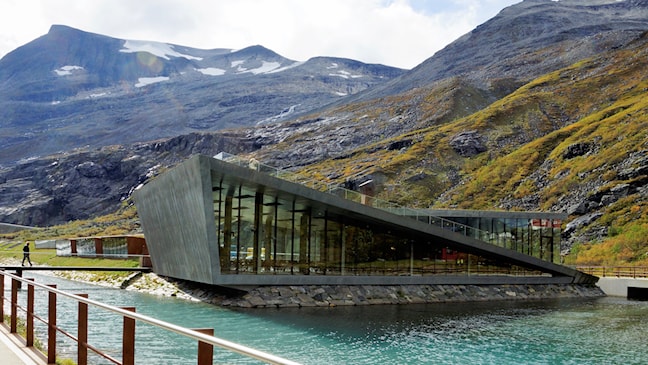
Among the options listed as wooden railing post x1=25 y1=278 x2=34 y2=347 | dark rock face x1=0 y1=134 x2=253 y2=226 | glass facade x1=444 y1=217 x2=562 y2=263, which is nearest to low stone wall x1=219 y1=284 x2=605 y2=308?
glass facade x1=444 y1=217 x2=562 y2=263

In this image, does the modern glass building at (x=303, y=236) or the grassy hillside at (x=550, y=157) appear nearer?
the modern glass building at (x=303, y=236)

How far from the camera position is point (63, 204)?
140m

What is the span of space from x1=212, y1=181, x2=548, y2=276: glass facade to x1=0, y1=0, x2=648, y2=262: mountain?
95.3 ft

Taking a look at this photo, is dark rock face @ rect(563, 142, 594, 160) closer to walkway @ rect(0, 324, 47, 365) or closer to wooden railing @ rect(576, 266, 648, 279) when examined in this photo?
wooden railing @ rect(576, 266, 648, 279)

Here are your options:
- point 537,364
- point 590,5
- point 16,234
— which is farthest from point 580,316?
point 590,5

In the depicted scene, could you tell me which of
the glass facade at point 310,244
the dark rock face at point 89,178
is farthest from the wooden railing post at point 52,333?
the dark rock face at point 89,178

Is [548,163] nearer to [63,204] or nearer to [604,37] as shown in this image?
[604,37]

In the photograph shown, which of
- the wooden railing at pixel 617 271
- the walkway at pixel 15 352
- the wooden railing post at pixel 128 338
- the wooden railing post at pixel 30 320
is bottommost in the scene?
the wooden railing at pixel 617 271

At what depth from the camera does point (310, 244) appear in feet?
105

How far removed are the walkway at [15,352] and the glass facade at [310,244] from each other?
18213 millimetres

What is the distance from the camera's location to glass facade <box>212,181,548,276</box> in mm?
28984

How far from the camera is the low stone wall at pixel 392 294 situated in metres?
29.0

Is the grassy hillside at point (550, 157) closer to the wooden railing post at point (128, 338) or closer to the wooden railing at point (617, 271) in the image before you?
the wooden railing at point (617, 271)

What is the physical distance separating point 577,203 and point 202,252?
53.9 metres
